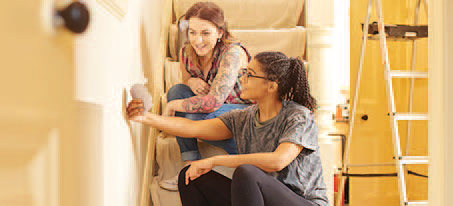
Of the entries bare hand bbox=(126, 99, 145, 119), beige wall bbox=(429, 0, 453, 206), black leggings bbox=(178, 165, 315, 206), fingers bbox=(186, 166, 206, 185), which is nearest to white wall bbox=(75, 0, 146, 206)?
bare hand bbox=(126, 99, 145, 119)

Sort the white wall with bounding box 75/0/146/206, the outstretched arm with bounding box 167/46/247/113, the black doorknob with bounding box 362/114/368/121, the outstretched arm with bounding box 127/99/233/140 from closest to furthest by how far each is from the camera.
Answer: the white wall with bounding box 75/0/146/206, the outstretched arm with bounding box 127/99/233/140, the outstretched arm with bounding box 167/46/247/113, the black doorknob with bounding box 362/114/368/121

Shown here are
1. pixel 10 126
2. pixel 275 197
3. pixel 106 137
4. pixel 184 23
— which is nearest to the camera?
pixel 10 126

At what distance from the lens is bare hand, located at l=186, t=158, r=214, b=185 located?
148cm

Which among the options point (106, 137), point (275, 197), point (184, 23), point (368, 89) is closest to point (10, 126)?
point (106, 137)

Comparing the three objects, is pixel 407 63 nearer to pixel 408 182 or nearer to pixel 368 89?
pixel 368 89

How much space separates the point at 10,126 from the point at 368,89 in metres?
3.32

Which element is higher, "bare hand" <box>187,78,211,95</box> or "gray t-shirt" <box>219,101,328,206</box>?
"bare hand" <box>187,78,211,95</box>

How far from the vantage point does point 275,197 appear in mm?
1401

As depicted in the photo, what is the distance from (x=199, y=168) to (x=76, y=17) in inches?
40.1

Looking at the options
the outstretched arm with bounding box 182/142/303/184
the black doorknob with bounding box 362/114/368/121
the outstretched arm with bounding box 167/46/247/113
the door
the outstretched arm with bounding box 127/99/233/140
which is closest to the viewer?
the door

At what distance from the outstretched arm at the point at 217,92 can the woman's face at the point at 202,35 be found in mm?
92

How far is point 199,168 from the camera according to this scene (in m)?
1.49

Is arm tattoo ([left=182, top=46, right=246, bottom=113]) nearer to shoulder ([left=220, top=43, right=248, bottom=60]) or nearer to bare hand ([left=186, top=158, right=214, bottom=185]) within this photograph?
shoulder ([left=220, top=43, right=248, bottom=60])

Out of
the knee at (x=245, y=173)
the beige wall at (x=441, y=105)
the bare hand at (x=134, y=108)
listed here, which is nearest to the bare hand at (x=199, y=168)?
the knee at (x=245, y=173)
